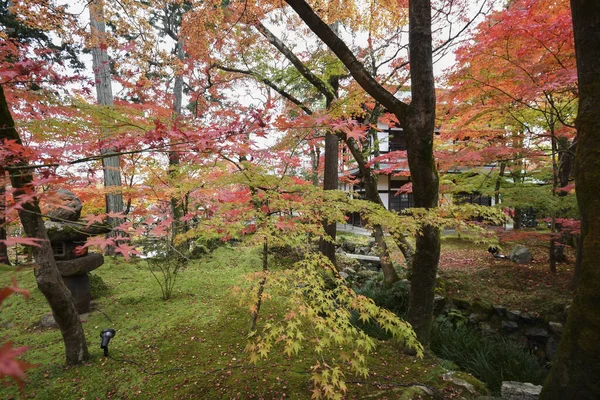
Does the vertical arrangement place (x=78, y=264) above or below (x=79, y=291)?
above

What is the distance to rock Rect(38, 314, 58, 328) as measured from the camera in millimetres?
4844

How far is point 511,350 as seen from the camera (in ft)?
14.8

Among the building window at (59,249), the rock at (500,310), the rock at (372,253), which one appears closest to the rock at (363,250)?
the rock at (372,253)

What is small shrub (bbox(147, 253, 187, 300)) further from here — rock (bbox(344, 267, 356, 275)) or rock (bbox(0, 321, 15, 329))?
rock (bbox(344, 267, 356, 275))

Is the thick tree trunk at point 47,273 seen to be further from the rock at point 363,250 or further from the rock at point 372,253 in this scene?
the rock at point 363,250

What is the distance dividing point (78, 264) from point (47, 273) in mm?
2232

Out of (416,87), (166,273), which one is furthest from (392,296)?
(166,273)

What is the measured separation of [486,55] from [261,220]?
4.77 m

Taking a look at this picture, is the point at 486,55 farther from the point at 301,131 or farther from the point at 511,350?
the point at 511,350

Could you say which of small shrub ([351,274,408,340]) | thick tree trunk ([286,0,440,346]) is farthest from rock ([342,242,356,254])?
thick tree trunk ([286,0,440,346])

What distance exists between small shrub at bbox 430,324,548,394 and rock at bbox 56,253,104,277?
6.48 metres

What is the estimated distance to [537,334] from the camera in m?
5.54

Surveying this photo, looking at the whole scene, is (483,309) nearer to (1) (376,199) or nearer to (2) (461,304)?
(2) (461,304)

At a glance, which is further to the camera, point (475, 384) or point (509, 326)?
point (509, 326)
